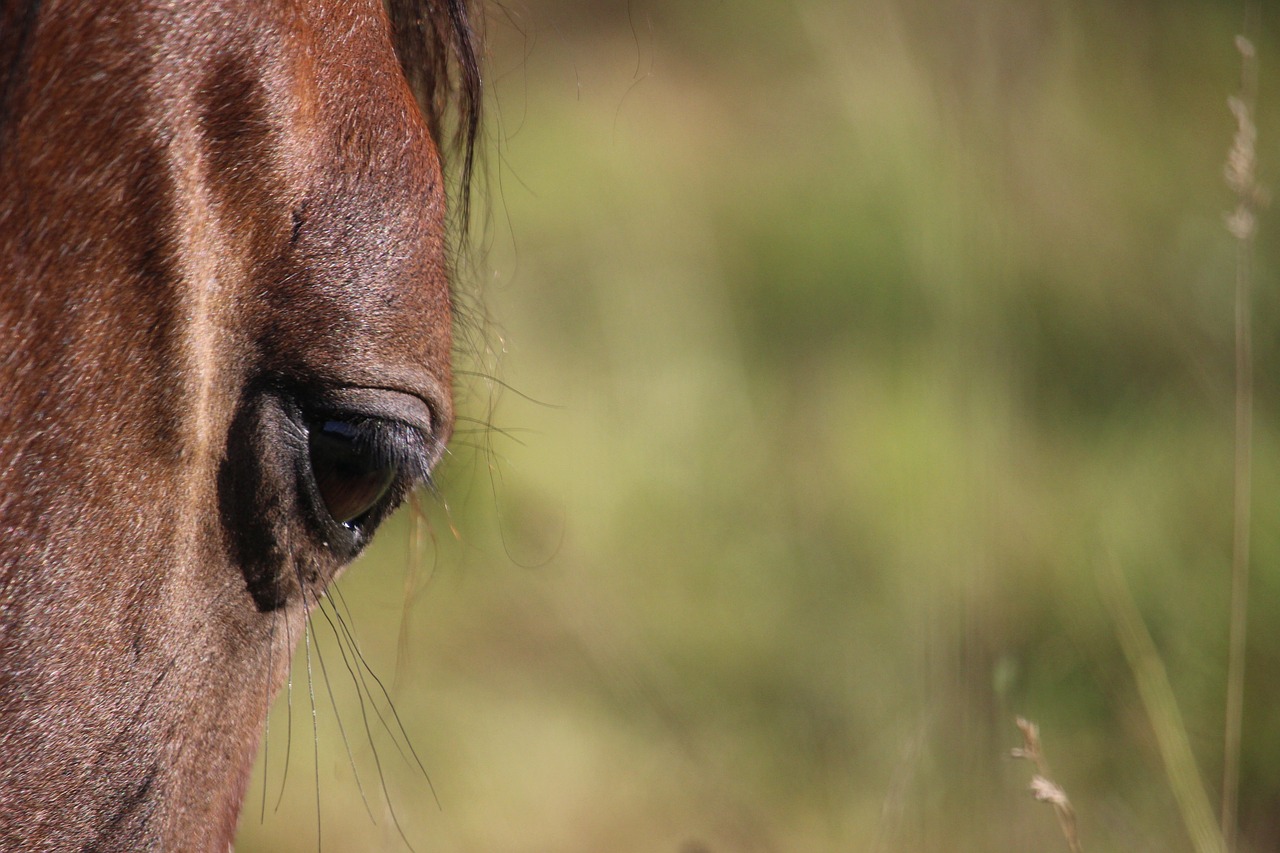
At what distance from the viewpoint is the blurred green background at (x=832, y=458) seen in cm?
314

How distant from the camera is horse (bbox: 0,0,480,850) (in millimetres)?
1146

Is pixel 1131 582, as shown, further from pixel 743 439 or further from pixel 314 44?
pixel 314 44

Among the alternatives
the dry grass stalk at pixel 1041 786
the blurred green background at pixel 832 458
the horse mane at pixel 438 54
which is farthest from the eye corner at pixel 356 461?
the blurred green background at pixel 832 458

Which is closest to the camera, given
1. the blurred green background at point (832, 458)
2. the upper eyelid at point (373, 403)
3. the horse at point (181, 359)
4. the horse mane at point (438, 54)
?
the horse at point (181, 359)

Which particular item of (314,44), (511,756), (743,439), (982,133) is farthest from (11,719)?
(982,133)

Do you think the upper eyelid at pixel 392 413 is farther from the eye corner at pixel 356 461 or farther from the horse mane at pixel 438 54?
the horse mane at pixel 438 54

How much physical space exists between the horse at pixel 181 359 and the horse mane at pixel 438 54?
0.21 m

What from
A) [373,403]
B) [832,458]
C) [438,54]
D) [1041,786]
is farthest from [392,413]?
[832,458]

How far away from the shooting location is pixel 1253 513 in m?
3.53

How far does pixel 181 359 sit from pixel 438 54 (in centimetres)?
63

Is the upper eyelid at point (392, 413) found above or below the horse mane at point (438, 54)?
below

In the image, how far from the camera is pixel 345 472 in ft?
4.58

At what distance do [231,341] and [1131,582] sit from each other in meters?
2.89

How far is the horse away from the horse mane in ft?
0.67
